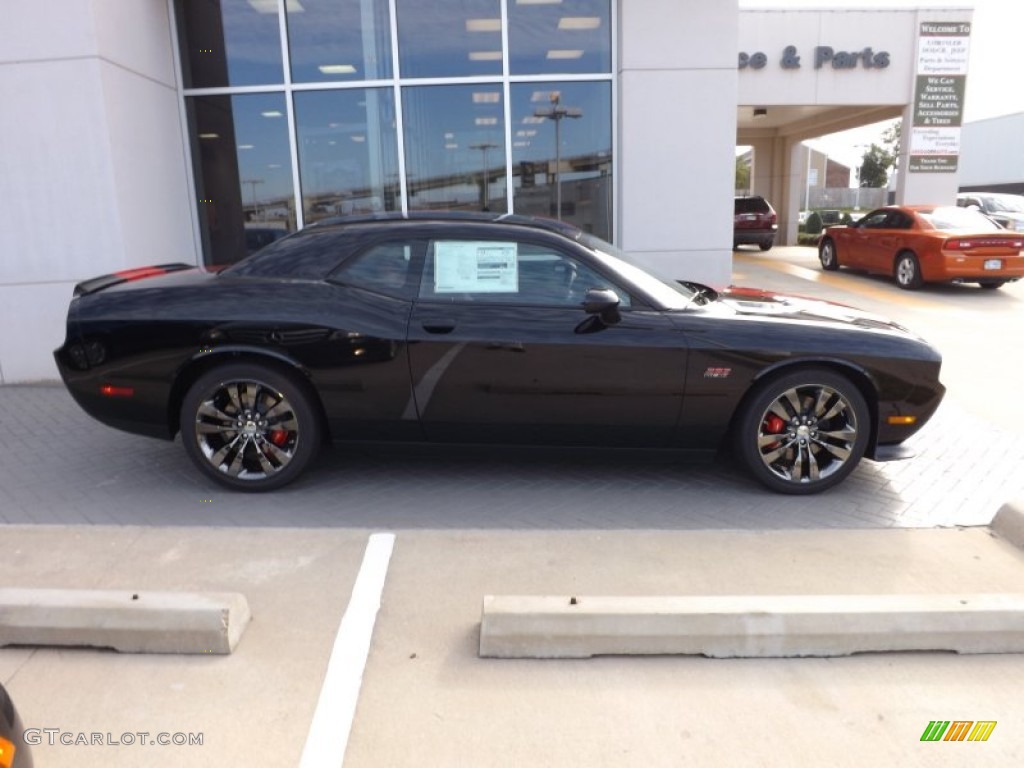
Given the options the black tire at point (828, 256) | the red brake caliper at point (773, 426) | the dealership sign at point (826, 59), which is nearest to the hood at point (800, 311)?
the red brake caliper at point (773, 426)

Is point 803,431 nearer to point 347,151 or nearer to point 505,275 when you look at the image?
point 505,275

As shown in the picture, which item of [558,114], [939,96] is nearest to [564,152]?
[558,114]

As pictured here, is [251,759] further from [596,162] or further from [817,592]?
[596,162]

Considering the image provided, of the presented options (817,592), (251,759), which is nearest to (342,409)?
(251,759)

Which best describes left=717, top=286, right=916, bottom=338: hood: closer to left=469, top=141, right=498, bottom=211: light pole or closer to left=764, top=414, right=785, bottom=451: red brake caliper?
left=764, top=414, right=785, bottom=451: red brake caliper

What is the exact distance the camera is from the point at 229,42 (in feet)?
29.6

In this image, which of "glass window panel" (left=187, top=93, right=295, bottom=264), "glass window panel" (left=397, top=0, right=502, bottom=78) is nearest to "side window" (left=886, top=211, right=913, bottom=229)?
"glass window panel" (left=397, top=0, right=502, bottom=78)

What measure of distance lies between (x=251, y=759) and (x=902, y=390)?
3754mm

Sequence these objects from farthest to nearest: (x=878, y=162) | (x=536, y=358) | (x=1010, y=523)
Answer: (x=878, y=162) < (x=536, y=358) < (x=1010, y=523)

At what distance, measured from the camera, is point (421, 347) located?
14.7 feet

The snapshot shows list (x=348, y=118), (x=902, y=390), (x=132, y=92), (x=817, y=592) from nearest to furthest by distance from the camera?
(x=817, y=592)
(x=902, y=390)
(x=132, y=92)
(x=348, y=118)

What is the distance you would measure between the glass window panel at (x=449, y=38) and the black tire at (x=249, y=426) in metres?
5.71

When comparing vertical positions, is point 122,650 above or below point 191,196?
below

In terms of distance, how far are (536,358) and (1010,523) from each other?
259cm
